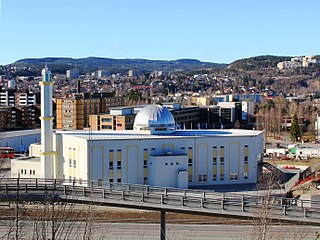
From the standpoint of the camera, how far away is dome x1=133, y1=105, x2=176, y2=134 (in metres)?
27.2

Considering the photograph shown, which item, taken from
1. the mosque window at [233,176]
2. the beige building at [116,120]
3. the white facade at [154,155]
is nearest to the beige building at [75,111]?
the beige building at [116,120]

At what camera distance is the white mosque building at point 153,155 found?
24.7 meters

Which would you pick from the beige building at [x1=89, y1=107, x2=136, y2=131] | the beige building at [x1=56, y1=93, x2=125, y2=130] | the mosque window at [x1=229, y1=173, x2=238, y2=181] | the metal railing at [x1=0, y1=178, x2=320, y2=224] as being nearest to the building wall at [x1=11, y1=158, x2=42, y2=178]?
the mosque window at [x1=229, y1=173, x2=238, y2=181]

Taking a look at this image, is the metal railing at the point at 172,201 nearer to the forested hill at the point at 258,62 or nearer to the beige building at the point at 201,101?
→ the beige building at the point at 201,101

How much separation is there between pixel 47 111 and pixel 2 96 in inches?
1955

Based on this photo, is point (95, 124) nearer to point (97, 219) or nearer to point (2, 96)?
point (97, 219)

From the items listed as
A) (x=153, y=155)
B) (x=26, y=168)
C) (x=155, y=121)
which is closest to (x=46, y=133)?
(x=26, y=168)

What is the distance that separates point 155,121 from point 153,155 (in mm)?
2362

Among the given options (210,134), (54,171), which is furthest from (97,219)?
(210,134)

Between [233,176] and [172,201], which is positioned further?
[233,176]

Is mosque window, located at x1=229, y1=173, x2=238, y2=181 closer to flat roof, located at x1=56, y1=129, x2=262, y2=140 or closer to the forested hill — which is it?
flat roof, located at x1=56, y1=129, x2=262, y2=140

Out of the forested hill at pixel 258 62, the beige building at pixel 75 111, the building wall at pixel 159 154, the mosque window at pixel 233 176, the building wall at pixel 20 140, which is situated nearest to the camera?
the building wall at pixel 159 154

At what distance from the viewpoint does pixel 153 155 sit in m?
25.3

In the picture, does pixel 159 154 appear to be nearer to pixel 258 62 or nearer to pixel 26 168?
pixel 26 168
